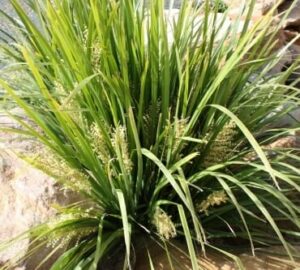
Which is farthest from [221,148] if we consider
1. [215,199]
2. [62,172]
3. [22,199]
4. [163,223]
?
[22,199]

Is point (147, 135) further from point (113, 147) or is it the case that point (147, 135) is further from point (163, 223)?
point (163, 223)

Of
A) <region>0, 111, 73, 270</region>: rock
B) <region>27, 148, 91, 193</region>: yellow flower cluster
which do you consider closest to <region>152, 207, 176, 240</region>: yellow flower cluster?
<region>27, 148, 91, 193</region>: yellow flower cluster

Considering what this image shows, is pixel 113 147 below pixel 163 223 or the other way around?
the other way around

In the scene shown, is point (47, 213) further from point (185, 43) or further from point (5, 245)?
point (185, 43)

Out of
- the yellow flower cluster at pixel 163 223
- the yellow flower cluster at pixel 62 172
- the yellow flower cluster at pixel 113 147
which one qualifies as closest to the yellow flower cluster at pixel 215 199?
the yellow flower cluster at pixel 163 223

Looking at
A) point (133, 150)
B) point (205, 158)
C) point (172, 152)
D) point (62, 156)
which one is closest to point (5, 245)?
point (62, 156)

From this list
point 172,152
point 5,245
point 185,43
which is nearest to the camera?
point 5,245
